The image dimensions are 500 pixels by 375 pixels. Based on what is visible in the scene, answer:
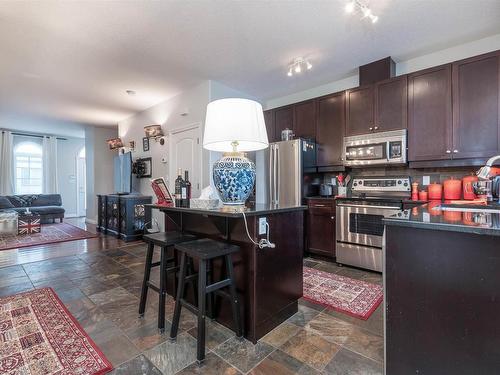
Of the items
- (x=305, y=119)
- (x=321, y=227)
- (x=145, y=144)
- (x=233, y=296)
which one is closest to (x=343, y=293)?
(x=321, y=227)

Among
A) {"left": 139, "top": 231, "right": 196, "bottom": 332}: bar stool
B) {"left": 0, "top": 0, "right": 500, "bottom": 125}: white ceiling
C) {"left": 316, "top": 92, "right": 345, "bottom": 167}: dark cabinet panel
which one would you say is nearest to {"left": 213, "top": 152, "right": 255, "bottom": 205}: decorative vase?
{"left": 139, "top": 231, "right": 196, "bottom": 332}: bar stool

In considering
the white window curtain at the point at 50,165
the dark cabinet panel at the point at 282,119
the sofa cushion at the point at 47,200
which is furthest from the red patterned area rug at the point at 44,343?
the white window curtain at the point at 50,165

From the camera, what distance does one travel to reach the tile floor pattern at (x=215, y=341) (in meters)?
1.49

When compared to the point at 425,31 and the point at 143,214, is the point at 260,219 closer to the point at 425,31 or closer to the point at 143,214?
the point at 425,31

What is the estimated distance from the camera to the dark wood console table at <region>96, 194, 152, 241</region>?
4.89 m

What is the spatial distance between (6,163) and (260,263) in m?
9.06

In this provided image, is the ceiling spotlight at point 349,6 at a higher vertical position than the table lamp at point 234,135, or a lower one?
higher

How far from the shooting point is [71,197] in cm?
875

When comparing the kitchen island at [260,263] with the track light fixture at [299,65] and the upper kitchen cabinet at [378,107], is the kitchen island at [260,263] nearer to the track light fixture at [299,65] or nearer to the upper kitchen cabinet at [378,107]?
the upper kitchen cabinet at [378,107]

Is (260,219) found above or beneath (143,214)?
above

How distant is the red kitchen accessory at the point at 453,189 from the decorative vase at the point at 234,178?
2.45 meters

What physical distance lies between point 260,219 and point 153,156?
13.9 ft

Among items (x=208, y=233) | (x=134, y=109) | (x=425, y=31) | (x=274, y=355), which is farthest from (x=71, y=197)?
(x=425, y=31)

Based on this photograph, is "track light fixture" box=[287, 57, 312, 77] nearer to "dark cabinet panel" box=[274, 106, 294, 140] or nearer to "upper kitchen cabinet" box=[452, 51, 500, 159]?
"dark cabinet panel" box=[274, 106, 294, 140]
